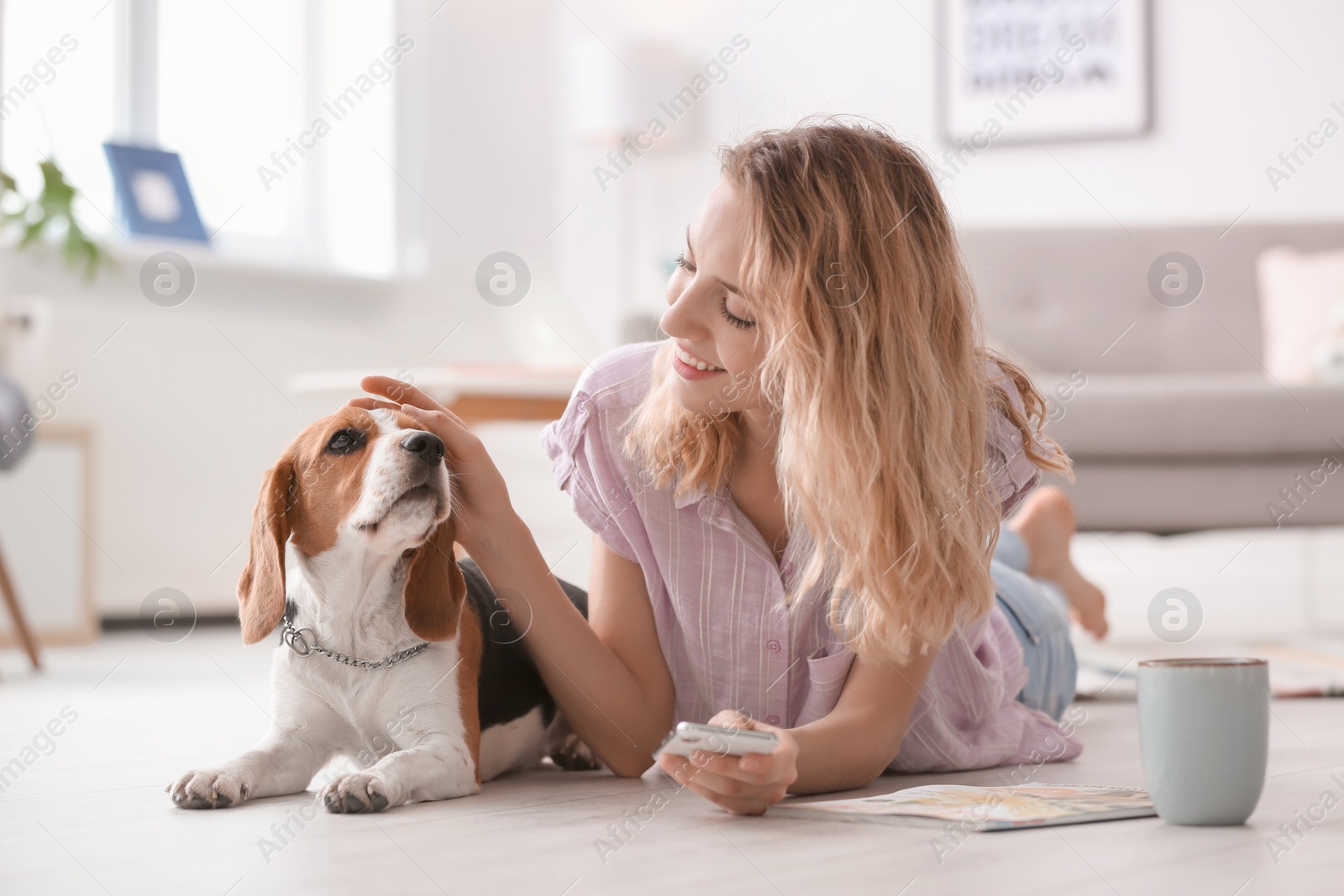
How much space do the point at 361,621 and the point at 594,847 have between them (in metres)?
0.39

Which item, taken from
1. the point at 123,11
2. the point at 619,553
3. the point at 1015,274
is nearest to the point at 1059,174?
the point at 1015,274

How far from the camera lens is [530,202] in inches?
214

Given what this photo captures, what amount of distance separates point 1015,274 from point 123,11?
2776 mm

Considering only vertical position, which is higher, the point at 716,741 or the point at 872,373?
the point at 872,373

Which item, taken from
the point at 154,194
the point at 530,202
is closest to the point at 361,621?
the point at 154,194

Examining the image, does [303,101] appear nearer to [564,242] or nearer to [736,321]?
[564,242]

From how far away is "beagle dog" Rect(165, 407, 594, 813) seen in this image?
1349 mm

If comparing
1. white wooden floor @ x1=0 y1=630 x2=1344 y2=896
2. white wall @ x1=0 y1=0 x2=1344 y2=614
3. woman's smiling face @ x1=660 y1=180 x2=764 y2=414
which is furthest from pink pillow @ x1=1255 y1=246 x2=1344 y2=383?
woman's smiling face @ x1=660 y1=180 x2=764 y2=414

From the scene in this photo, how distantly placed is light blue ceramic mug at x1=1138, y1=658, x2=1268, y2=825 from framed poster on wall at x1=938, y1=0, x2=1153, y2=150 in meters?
4.00

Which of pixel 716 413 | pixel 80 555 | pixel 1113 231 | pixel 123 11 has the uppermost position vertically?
pixel 123 11

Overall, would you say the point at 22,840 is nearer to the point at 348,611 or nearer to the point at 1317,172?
the point at 348,611

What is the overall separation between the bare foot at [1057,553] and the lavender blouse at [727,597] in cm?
69

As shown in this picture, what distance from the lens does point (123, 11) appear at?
3977 mm

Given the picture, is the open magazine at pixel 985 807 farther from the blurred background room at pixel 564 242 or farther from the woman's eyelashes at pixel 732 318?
the blurred background room at pixel 564 242
